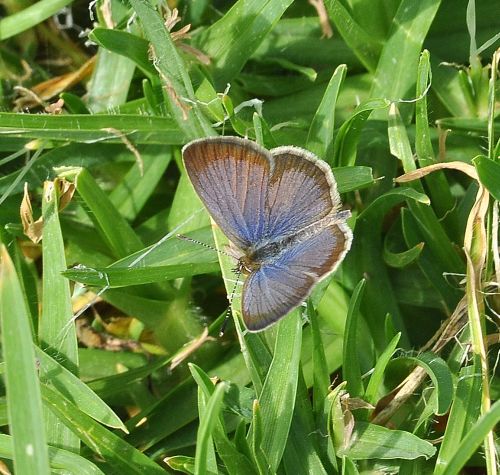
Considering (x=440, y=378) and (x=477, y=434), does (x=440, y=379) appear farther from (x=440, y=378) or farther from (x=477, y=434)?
(x=477, y=434)

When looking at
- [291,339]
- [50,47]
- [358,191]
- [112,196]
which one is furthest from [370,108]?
[50,47]

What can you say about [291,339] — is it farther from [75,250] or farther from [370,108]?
[75,250]

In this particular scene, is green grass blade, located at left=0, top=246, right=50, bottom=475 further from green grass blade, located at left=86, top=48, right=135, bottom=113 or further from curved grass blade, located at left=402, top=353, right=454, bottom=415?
green grass blade, located at left=86, top=48, right=135, bottom=113

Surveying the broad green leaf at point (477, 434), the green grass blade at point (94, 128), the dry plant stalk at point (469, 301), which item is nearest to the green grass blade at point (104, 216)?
the green grass blade at point (94, 128)

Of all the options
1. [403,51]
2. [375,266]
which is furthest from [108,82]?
[375,266]

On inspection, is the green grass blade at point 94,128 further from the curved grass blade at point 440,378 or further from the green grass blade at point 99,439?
the curved grass blade at point 440,378

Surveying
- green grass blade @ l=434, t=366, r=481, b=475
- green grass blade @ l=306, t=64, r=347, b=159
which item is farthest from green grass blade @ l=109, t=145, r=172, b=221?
green grass blade @ l=434, t=366, r=481, b=475

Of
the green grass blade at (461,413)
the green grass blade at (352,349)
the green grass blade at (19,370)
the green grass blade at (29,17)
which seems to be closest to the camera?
the green grass blade at (19,370)
